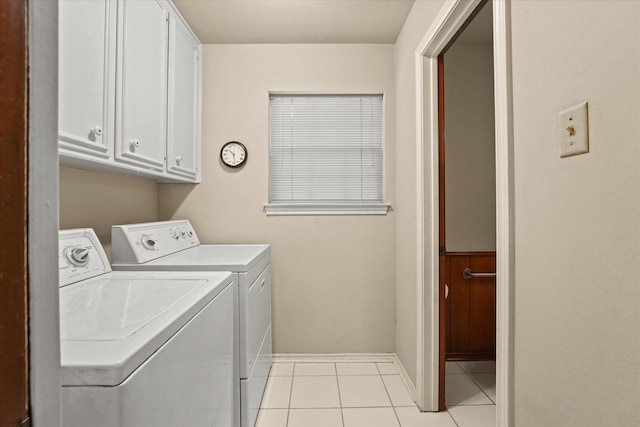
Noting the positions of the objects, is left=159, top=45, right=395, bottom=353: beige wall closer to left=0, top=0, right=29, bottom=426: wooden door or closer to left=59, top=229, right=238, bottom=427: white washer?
left=59, top=229, right=238, bottom=427: white washer

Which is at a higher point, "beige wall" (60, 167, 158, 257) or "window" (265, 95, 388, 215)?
"window" (265, 95, 388, 215)

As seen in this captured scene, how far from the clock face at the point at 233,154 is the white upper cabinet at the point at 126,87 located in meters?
0.26

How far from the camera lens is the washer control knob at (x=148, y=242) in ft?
6.43

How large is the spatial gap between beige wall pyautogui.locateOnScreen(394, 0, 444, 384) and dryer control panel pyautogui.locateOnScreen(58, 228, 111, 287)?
1.67 meters

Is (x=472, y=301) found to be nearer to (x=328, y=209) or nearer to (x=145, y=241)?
(x=328, y=209)

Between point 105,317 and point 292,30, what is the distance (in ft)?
7.58

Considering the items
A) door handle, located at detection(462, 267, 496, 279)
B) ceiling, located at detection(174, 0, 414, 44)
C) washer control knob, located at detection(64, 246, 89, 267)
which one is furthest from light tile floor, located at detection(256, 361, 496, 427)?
ceiling, located at detection(174, 0, 414, 44)

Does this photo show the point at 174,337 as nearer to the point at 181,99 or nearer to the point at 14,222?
the point at 14,222

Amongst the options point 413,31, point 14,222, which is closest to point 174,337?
point 14,222

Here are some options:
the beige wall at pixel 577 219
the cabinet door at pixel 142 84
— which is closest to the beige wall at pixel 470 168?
the beige wall at pixel 577 219

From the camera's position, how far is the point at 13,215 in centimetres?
31

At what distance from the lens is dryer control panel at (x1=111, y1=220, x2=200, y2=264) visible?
1.85 meters

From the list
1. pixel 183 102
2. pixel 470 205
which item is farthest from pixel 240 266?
pixel 470 205

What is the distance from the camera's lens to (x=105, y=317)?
91 cm
